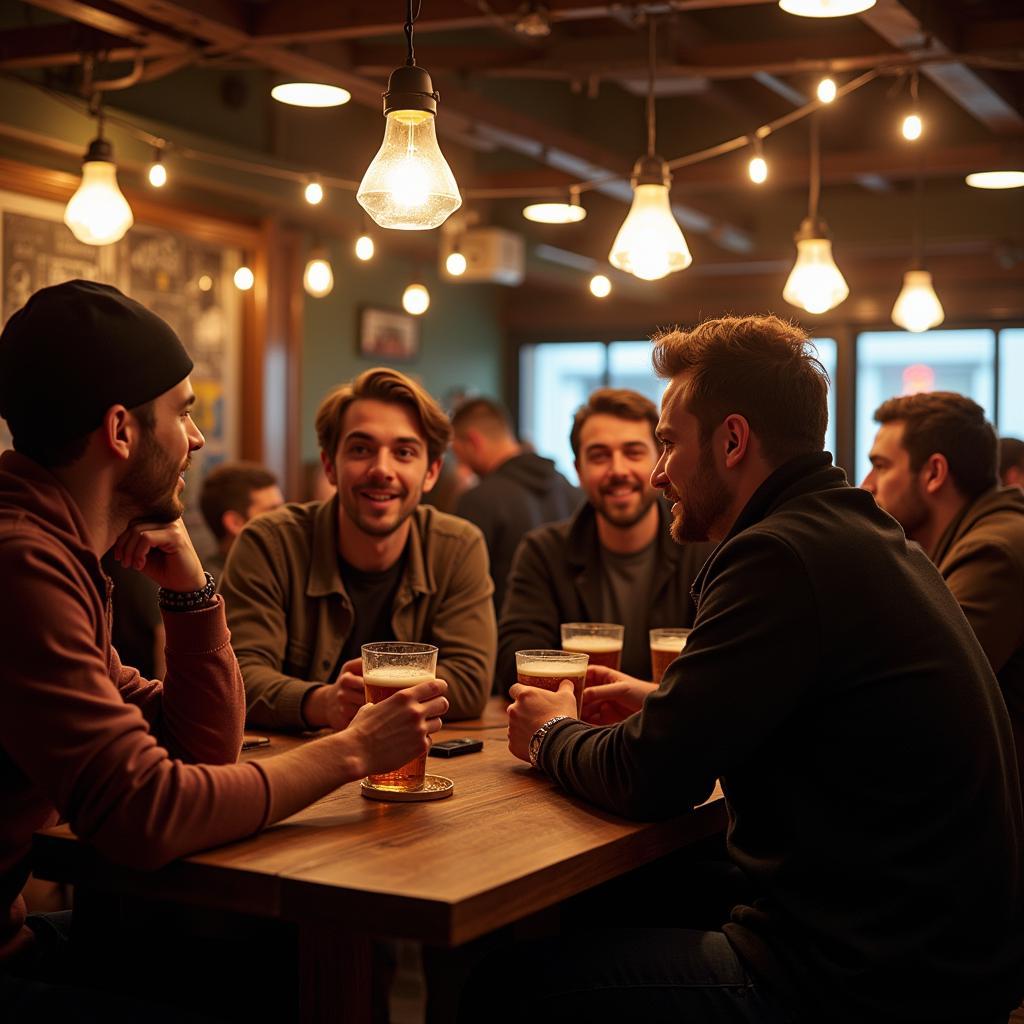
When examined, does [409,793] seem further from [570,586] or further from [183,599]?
[570,586]

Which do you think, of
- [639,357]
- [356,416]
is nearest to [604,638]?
[356,416]

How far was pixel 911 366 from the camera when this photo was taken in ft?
35.5

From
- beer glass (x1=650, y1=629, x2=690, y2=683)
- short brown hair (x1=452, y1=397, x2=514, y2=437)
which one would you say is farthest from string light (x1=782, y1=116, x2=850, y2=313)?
short brown hair (x1=452, y1=397, x2=514, y2=437)

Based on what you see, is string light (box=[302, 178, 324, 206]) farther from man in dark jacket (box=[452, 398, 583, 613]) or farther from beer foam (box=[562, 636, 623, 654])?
beer foam (box=[562, 636, 623, 654])

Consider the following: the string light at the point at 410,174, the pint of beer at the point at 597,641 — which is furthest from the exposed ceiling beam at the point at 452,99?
the pint of beer at the point at 597,641

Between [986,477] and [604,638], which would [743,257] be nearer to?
[986,477]

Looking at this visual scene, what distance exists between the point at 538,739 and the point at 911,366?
934 centimetres

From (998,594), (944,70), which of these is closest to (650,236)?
(998,594)

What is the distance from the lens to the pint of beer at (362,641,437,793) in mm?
2049

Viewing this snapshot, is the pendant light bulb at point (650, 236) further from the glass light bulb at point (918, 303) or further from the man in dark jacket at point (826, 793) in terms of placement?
the glass light bulb at point (918, 303)

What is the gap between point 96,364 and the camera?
175cm

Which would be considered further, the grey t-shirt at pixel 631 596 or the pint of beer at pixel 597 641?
the grey t-shirt at pixel 631 596

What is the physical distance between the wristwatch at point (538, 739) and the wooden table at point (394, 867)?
37 mm

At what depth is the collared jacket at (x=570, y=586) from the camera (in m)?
3.41
